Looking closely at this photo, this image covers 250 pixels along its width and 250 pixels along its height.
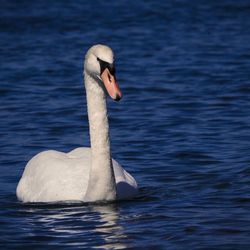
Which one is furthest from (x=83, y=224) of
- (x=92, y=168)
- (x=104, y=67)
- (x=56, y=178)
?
(x=104, y=67)

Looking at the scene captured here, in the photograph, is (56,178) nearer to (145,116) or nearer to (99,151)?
(99,151)

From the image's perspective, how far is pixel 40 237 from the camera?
9.31 metres

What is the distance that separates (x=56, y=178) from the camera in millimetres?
10633

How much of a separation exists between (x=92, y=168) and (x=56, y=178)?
51cm

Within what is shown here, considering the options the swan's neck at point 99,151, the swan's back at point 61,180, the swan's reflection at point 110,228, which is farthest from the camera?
the swan's back at point 61,180

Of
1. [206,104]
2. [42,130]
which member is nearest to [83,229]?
[42,130]

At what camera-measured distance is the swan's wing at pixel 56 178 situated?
Result: 414 inches

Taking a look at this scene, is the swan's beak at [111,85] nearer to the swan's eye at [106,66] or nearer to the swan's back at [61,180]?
the swan's eye at [106,66]

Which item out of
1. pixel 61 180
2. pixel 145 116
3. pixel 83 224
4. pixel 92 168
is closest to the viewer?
pixel 83 224

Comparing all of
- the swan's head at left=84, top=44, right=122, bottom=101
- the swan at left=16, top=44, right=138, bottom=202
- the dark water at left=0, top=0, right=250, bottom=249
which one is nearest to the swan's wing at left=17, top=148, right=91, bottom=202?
the swan at left=16, top=44, right=138, bottom=202

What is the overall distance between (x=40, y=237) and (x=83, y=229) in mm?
406

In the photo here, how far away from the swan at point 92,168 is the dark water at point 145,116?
0.15 meters

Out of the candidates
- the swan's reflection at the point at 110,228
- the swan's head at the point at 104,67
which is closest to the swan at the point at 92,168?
the swan's head at the point at 104,67

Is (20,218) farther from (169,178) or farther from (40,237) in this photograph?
(169,178)
